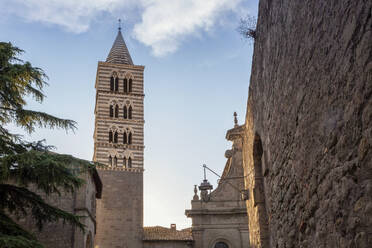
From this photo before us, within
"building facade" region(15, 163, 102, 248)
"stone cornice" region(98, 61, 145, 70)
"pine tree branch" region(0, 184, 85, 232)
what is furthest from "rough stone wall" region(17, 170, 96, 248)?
"stone cornice" region(98, 61, 145, 70)

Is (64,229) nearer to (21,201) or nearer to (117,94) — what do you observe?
(21,201)

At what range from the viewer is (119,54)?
34.7m

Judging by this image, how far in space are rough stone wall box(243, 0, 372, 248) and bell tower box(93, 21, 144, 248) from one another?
72.6 feet

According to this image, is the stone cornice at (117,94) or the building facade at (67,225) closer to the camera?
the building facade at (67,225)

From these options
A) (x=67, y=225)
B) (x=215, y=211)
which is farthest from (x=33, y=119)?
(x=215, y=211)

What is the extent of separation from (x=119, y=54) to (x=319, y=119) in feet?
106

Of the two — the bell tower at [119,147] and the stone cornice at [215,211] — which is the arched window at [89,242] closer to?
the stone cornice at [215,211]

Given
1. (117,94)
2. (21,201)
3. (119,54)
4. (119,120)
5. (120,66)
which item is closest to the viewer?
(21,201)

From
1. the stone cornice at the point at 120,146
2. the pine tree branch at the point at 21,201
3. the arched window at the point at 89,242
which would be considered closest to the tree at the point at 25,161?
the pine tree branch at the point at 21,201

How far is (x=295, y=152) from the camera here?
427cm

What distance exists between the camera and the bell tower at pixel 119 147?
87.8 feet

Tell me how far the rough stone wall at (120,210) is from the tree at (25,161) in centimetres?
1771

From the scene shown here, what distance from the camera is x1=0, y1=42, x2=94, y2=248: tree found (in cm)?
827

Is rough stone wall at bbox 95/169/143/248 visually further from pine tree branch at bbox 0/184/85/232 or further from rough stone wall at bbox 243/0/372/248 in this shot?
rough stone wall at bbox 243/0/372/248
